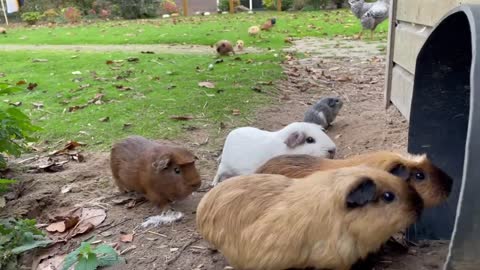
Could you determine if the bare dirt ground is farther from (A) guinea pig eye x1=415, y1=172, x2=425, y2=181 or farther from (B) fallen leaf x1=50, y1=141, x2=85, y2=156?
(A) guinea pig eye x1=415, y1=172, x2=425, y2=181

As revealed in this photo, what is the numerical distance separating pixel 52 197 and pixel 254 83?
299 cm

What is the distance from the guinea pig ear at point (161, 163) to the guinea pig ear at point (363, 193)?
3.68 feet

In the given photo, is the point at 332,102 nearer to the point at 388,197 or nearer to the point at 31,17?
the point at 388,197

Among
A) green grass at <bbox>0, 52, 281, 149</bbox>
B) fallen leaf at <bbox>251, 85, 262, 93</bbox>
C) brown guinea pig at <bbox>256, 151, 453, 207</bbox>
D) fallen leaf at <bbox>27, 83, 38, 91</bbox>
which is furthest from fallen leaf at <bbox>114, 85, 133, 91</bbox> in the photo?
brown guinea pig at <bbox>256, 151, 453, 207</bbox>

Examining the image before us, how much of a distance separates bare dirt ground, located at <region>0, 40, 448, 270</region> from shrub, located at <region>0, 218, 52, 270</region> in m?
0.07

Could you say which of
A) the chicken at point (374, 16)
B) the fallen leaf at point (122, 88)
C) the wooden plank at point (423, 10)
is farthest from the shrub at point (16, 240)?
the chicken at point (374, 16)

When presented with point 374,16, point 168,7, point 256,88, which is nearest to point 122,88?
point 256,88

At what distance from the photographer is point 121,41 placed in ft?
35.2

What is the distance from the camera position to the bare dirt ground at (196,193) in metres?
2.03

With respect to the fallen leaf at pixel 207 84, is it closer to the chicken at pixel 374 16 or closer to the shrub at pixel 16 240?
the shrub at pixel 16 240

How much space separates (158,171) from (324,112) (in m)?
1.72

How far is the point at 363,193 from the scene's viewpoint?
1.47 meters

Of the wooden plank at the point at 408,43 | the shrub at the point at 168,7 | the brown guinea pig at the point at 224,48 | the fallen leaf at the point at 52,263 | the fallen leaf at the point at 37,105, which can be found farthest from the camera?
the shrub at the point at 168,7

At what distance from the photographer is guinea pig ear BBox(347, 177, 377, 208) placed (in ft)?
4.82
